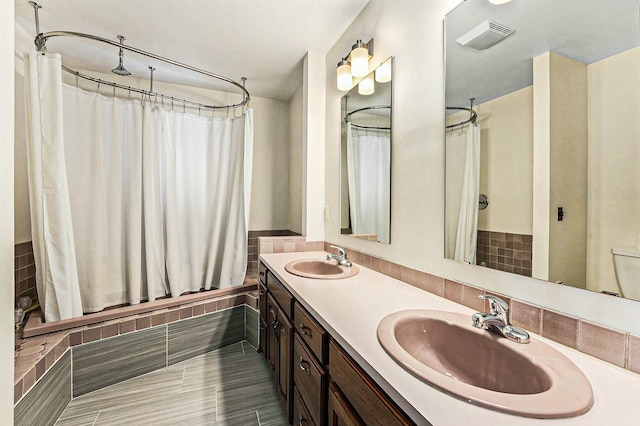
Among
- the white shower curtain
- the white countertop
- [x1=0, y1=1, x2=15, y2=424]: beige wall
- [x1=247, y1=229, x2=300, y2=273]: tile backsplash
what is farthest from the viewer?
[x1=247, y1=229, x2=300, y2=273]: tile backsplash

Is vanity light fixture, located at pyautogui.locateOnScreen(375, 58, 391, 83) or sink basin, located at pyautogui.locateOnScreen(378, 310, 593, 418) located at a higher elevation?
vanity light fixture, located at pyautogui.locateOnScreen(375, 58, 391, 83)

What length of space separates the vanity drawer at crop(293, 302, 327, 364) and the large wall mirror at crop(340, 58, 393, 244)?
655 millimetres

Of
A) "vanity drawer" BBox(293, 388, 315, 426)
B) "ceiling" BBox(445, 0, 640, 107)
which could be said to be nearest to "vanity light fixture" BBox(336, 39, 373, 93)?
"ceiling" BBox(445, 0, 640, 107)

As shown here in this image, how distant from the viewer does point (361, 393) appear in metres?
0.70

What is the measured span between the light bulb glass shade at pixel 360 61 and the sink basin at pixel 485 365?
145cm

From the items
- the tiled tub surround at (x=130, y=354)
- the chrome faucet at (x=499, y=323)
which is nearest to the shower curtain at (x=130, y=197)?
the tiled tub surround at (x=130, y=354)

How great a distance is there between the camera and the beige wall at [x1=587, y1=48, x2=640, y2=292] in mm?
631

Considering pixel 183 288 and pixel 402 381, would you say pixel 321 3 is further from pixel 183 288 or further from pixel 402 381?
pixel 183 288

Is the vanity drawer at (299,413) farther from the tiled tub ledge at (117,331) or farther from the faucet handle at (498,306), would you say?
the tiled tub ledge at (117,331)

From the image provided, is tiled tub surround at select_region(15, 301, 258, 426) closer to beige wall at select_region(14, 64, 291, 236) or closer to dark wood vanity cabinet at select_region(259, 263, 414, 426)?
dark wood vanity cabinet at select_region(259, 263, 414, 426)

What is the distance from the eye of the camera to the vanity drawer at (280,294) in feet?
4.27

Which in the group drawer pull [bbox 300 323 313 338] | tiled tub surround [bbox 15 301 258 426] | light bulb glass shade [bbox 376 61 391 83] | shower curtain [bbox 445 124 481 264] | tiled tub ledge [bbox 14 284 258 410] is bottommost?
tiled tub surround [bbox 15 301 258 426]

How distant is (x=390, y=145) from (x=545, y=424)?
127 centimetres

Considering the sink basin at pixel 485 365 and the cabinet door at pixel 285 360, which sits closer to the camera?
the sink basin at pixel 485 365
